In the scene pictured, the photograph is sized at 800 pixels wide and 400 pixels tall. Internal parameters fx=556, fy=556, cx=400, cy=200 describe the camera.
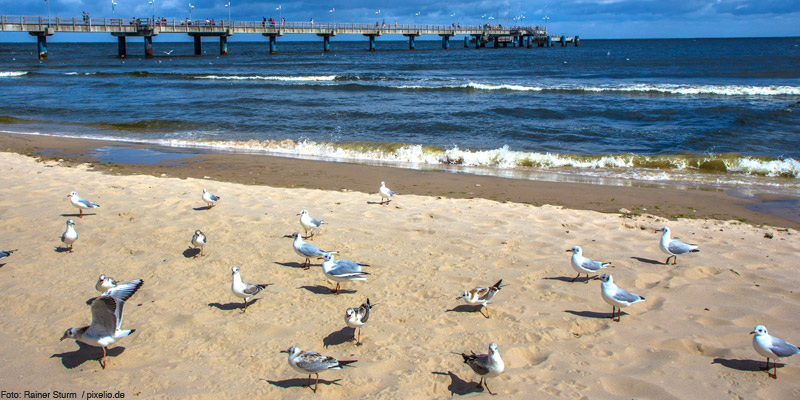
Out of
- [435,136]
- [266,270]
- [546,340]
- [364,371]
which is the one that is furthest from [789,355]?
[435,136]

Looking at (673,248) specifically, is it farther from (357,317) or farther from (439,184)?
(439,184)

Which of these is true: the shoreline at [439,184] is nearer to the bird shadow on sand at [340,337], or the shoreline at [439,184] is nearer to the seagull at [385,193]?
the seagull at [385,193]

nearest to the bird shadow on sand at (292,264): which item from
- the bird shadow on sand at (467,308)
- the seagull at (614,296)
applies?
the bird shadow on sand at (467,308)

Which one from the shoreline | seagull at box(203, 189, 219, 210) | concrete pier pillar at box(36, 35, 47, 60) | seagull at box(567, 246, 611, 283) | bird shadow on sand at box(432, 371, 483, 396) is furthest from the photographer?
concrete pier pillar at box(36, 35, 47, 60)

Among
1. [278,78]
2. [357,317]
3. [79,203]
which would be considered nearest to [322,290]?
[357,317]

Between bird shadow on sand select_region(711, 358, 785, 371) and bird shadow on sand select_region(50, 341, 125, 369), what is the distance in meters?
4.34

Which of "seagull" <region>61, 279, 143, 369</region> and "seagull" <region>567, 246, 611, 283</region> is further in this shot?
"seagull" <region>567, 246, 611, 283</region>

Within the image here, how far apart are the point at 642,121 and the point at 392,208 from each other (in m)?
13.3

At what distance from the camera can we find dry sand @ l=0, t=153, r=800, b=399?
372cm

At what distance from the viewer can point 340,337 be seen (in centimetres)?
425

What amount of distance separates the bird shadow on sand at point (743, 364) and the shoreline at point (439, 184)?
4295 mm

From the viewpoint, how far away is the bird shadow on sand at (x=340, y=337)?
4172mm

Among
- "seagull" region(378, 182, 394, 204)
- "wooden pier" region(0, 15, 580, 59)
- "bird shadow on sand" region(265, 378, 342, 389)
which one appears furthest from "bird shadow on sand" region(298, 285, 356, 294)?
"wooden pier" region(0, 15, 580, 59)

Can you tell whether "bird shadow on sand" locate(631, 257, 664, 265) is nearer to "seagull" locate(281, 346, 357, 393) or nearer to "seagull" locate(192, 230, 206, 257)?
"seagull" locate(281, 346, 357, 393)
